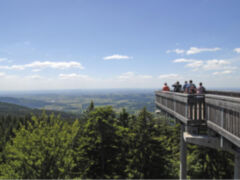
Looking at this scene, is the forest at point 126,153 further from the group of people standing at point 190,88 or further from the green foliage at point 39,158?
the group of people standing at point 190,88

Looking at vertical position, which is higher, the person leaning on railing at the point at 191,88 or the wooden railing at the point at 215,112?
the person leaning on railing at the point at 191,88

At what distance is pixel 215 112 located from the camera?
548 cm

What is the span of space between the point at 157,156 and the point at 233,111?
15.3m

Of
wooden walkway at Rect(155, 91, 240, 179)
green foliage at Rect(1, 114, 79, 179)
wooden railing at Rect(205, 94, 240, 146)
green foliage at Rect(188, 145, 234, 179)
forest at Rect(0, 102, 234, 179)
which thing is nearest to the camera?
wooden railing at Rect(205, 94, 240, 146)

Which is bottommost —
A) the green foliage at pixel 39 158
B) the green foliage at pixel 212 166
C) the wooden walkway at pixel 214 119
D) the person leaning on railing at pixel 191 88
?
the green foliage at pixel 212 166

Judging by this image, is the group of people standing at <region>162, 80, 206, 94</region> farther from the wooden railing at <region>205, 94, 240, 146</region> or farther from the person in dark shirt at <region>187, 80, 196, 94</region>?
the wooden railing at <region>205, 94, 240, 146</region>

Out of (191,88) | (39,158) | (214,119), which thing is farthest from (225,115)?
(39,158)

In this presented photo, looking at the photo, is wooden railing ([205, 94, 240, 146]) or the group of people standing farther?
the group of people standing

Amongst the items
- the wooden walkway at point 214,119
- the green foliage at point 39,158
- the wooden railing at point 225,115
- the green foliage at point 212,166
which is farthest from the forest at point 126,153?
the wooden railing at point 225,115

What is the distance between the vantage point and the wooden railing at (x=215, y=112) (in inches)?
174

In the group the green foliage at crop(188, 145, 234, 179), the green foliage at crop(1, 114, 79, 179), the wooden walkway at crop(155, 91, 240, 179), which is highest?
the wooden walkway at crop(155, 91, 240, 179)

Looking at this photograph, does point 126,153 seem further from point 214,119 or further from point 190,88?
point 214,119

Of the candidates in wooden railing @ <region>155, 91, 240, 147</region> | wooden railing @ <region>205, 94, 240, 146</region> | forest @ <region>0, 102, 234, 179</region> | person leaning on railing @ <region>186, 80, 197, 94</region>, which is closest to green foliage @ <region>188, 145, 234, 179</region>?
forest @ <region>0, 102, 234, 179</region>

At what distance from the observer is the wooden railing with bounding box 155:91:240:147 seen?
14.5ft
